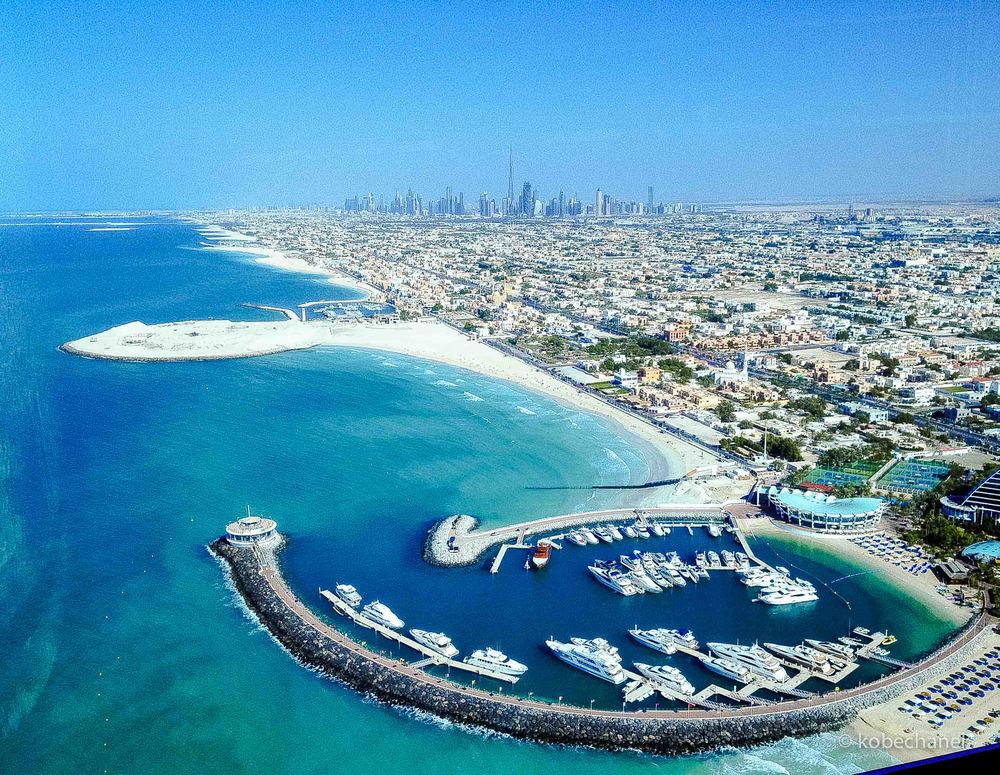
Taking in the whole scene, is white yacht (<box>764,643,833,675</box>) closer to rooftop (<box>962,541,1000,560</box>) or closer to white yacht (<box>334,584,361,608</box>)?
rooftop (<box>962,541,1000,560</box>)

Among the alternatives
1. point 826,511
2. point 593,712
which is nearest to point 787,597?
point 826,511

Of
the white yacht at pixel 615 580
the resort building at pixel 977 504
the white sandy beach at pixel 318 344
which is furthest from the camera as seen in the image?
the white sandy beach at pixel 318 344

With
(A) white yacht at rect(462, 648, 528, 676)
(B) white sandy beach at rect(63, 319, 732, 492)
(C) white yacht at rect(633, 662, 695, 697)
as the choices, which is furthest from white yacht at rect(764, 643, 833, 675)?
(B) white sandy beach at rect(63, 319, 732, 492)

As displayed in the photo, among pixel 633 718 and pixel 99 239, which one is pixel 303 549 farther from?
pixel 99 239

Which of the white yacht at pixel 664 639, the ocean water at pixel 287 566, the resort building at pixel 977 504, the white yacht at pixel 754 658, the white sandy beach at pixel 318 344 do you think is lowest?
the white sandy beach at pixel 318 344

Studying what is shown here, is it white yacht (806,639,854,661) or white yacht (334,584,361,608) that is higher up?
white yacht (806,639,854,661)

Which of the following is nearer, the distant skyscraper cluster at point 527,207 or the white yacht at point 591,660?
the white yacht at point 591,660

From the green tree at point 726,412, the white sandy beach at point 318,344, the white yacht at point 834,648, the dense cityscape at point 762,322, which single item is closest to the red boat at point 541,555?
the white yacht at point 834,648

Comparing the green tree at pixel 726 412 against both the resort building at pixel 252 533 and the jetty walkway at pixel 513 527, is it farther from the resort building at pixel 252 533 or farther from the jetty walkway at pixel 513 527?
the resort building at pixel 252 533

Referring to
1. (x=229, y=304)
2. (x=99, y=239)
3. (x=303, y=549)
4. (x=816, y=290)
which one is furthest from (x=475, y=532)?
(x=99, y=239)
